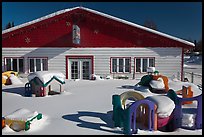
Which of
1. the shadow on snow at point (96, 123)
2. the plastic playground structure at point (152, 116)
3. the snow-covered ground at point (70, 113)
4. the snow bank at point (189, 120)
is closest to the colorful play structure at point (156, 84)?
the snow-covered ground at point (70, 113)

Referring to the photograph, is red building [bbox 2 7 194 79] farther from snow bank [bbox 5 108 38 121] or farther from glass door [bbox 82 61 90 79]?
snow bank [bbox 5 108 38 121]

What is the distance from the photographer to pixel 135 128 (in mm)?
4945

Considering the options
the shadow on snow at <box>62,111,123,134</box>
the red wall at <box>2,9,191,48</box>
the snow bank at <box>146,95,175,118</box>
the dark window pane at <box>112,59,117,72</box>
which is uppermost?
the red wall at <box>2,9,191,48</box>

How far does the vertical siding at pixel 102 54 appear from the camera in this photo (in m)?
16.3

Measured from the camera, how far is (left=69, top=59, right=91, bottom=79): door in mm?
16453

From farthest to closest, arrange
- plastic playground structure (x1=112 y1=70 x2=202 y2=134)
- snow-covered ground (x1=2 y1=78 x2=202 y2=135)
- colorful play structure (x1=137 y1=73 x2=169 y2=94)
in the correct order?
colorful play structure (x1=137 y1=73 x2=169 y2=94) → snow-covered ground (x1=2 y1=78 x2=202 y2=135) → plastic playground structure (x1=112 y1=70 x2=202 y2=134)

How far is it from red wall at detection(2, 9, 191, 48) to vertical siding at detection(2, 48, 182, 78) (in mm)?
403

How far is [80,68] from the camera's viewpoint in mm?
16484

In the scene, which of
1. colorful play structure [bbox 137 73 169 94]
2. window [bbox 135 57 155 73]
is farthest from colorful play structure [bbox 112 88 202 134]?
window [bbox 135 57 155 73]

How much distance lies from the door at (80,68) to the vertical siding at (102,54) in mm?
564

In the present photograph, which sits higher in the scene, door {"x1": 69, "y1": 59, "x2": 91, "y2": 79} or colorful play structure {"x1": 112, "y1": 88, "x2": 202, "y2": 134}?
door {"x1": 69, "y1": 59, "x2": 91, "y2": 79}

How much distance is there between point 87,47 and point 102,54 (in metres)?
1.34

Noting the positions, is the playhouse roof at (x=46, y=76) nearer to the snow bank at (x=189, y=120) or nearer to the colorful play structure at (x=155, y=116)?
the colorful play structure at (x=155, y=116)

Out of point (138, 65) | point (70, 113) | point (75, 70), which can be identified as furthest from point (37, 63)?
point (70, 113)
